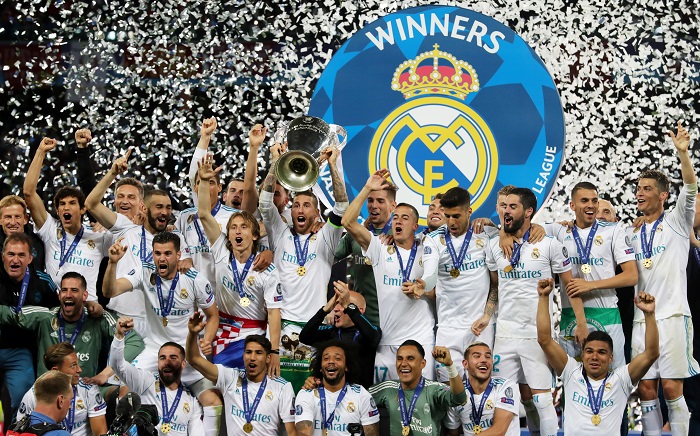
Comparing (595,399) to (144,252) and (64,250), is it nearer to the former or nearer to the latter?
(144,252)

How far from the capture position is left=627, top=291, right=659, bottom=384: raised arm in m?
6.02

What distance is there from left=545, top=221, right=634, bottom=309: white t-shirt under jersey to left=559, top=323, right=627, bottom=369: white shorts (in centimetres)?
12

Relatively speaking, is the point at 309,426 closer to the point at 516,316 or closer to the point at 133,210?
the point at 516,316

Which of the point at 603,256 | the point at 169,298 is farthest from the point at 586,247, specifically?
the point at 169,298

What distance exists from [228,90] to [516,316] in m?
3.63

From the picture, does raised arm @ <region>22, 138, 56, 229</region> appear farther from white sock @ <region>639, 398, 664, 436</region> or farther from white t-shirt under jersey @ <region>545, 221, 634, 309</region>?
white sock @ <region>639, 398, 664, 436</region>

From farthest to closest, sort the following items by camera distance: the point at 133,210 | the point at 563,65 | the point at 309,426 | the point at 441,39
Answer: the point at 563,65, the point at 441,39, the point at 133,210, the point at 309,426

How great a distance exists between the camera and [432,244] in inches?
261

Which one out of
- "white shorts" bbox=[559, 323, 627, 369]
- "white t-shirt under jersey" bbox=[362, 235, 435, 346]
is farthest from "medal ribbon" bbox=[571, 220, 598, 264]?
"white t-shirt under jersey" bbox=[362, 235, 435, 346]

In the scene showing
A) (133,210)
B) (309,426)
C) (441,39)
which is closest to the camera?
(309,426)

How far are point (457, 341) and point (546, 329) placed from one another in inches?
22.5

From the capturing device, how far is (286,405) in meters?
6.45

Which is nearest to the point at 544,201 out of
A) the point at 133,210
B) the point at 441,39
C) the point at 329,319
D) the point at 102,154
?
the point at 441,39

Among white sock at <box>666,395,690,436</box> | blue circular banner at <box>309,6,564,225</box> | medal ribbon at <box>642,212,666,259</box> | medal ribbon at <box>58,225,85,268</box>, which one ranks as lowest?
white sock at <box>666,395,690,436</box>
